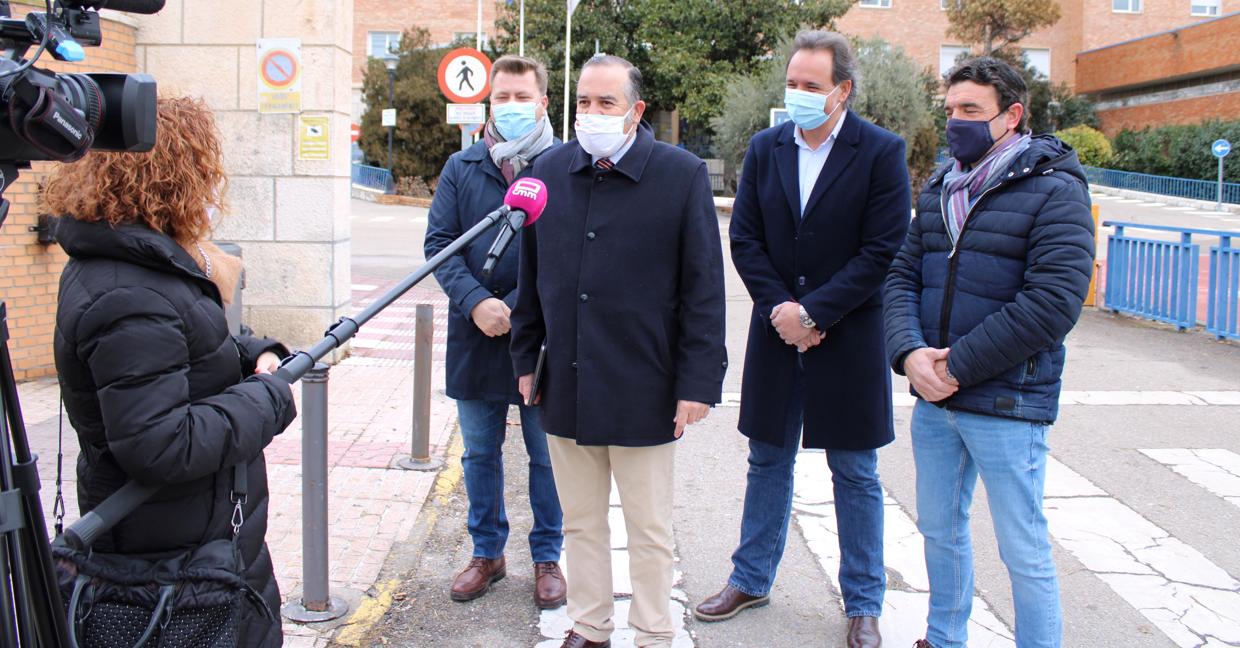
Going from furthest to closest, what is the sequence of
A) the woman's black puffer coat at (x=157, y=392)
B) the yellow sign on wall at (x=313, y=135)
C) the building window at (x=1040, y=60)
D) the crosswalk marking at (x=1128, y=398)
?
the building window at (x=1040, y=60), the yellow sign on wall at (x=313, y=135), the crosswalk marking at (x=1128, y=398), the woman's black puffer coat at (x=157, y=392)

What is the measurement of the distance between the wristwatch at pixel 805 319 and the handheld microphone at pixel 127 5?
236 centimetres

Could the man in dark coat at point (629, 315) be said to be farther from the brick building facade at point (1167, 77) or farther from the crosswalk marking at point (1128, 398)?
the brick building facade at point (1167, 77)

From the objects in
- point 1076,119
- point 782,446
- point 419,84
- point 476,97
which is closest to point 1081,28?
point 1076,119

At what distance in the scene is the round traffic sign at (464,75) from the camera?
13.1m

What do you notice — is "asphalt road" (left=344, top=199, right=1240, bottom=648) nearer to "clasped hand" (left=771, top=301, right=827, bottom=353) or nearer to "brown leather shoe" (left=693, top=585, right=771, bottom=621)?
"brown leather shoe" (left=693, top=585, right=771, bottom=621)

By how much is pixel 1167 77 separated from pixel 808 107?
4695 centimetres

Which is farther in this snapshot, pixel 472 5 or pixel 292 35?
pixel 472 5

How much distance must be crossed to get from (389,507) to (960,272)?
3265mm

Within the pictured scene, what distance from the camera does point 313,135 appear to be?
28.8ft

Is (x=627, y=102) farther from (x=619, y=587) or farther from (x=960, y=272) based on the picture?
(x=619, y=587)

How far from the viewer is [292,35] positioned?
8.64m

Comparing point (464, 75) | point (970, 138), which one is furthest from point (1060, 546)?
point (464, 75)

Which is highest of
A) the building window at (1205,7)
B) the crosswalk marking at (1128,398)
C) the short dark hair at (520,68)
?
the building window at (1205,7)

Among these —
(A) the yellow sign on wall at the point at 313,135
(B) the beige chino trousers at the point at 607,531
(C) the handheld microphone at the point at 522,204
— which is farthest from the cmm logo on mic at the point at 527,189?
(A) the yellow sign on wall at the point at 313,135
